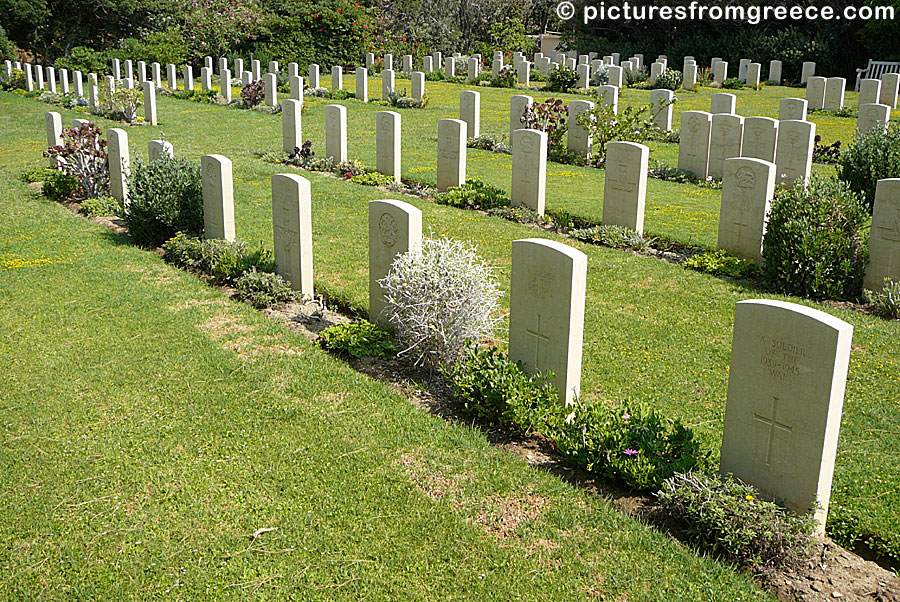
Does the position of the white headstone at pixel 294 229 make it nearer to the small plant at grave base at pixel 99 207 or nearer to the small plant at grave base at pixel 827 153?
the small plant at grave base at pixel 99 207

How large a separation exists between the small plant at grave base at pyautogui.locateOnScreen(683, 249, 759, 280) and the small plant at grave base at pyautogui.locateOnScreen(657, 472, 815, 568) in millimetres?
5407

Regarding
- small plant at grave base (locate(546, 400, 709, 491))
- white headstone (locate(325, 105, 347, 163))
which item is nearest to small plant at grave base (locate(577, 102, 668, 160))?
white headstone (locate(325, 105, 347, 163))

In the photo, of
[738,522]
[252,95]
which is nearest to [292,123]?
[252,95]

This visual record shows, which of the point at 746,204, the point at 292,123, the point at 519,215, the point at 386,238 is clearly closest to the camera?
the point at 386,238

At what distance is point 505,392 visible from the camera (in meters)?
5.93

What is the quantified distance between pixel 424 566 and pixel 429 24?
129ft

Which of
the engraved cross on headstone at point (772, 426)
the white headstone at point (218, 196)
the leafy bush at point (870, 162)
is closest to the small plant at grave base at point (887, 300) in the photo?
the leafy bush at point (870, 162)

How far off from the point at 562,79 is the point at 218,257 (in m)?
20.9

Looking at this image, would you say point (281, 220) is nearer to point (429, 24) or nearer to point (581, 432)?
point (581, 432)

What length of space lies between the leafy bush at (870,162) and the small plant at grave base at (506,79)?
1921cm

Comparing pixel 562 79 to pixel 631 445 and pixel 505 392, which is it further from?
pixel 631 445

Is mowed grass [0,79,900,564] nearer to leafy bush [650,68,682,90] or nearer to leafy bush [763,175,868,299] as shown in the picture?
leafy bush [763,175,868,299]

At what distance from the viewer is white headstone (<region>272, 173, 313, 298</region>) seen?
8531 millimetres

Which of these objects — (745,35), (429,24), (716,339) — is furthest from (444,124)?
(429,24)
